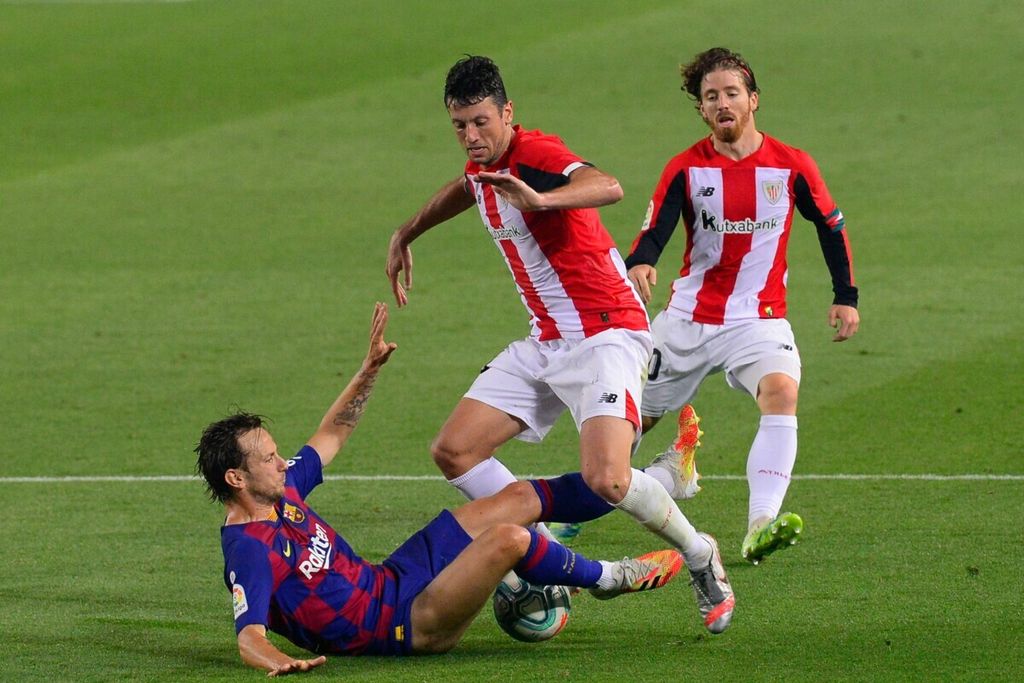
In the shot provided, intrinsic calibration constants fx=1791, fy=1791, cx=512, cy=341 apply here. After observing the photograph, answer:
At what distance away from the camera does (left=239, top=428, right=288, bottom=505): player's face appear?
19.2 ft

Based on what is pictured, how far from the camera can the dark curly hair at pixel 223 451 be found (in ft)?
19.2

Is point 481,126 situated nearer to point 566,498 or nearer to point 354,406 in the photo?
point 354,406

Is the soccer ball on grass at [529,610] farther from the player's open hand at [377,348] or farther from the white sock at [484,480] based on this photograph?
the player's open hand at [377,348]

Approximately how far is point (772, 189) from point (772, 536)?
1.74 meters

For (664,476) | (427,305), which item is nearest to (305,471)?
(664,476)

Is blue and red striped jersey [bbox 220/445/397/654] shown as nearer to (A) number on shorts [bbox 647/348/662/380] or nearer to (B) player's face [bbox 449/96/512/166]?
(B) player's face [bbox 449/96/512/166]

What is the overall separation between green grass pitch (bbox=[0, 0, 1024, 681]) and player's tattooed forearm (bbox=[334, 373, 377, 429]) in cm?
86

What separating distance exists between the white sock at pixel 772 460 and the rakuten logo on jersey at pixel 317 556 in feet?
6.48

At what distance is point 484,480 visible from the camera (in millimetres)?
6867

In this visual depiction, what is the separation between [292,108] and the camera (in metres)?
22.0

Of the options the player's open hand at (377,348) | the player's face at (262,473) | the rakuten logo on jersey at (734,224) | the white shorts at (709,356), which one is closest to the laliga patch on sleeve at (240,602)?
the player's face at (262,473)

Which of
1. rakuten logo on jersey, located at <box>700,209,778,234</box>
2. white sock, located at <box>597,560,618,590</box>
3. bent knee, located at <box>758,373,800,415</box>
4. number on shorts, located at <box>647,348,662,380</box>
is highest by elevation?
rakuten logo on jersey, located at <box>700,209,778,234</box>

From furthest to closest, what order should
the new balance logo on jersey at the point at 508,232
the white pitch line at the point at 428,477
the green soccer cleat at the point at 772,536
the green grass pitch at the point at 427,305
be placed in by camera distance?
the white pitch line at the point at 428,477
the new balance logo on jersey at the point at 508,232
the green soccer cleat at the point at 772,536
the green grass pitch at the point at 427,305

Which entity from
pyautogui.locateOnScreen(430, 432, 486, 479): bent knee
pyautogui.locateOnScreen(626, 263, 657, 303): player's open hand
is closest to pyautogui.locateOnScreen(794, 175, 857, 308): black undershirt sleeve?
pyautogui.locateOnScreen(626, 263, 657, 303): player's open hand
